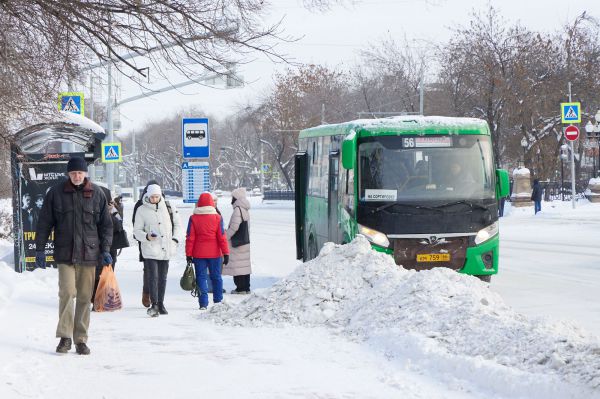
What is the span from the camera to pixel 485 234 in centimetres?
1694

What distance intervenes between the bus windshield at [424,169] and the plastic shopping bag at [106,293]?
426cm

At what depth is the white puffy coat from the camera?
46.7ft

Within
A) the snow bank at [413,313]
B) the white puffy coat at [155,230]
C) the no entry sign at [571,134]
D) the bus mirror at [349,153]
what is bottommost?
the snow bank at [413,313]

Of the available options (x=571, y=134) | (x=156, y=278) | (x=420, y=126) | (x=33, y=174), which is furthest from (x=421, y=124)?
(x=571, y=134)

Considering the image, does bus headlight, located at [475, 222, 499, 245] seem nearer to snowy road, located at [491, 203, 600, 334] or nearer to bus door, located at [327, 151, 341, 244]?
snowy road, located at [491, 203, 600, 334]

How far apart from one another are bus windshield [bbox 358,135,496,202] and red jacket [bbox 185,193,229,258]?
9.26ft

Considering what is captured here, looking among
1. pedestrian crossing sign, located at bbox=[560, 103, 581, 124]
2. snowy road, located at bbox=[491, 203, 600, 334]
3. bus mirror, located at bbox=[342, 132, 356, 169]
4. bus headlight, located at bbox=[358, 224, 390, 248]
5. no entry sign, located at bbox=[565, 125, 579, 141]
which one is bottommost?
snowy road, located at bbox=[491, 203, 600, 334]

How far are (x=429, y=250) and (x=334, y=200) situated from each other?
2.37 metres

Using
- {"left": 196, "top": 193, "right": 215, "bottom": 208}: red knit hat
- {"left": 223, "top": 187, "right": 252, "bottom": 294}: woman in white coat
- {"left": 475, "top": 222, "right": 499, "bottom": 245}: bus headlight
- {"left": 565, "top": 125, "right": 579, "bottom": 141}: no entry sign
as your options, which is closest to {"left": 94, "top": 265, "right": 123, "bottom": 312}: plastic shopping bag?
{"left": 196, "top": 193, "right": 215, "bottom": 208}: red knit hat

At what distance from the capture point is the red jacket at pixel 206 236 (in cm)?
1501

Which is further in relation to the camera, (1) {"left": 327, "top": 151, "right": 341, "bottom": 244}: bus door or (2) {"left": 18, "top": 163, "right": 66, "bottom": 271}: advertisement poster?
(2) {"left": 18, "top": 163, "right": 66, "bottom": 271}: advertisement poster

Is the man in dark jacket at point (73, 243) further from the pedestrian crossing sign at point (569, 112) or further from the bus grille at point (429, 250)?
the pedestrian crossing sign at point (569, 112)

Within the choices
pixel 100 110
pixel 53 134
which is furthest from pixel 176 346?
pixel 100 110

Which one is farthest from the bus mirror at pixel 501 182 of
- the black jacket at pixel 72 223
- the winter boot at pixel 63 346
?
the winter boot at pixel 63 346
